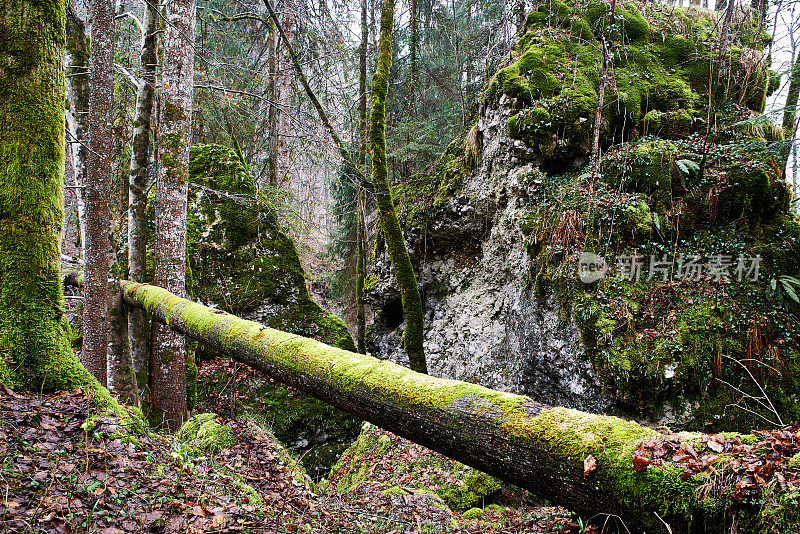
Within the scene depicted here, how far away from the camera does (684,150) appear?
24.7 ft

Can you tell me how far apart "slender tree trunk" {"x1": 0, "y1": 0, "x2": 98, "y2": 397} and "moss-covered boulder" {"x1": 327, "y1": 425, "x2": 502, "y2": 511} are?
3.83 m

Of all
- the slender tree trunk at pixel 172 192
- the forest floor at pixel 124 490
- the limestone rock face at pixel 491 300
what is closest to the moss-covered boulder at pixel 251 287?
the slender tree trunk at pixel 172 192

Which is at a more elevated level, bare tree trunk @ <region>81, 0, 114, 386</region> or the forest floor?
bare tree trunk @ <region>81, 0, 114, 386</region>

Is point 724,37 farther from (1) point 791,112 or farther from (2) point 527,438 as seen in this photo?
(2) point 527,438

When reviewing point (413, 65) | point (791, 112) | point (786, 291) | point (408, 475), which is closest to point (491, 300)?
point (408, 475)

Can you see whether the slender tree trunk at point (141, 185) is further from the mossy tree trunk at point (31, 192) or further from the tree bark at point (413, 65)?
the tree bark at point (413, 65)

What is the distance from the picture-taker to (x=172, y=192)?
17.6 ft

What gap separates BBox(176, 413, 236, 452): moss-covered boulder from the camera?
479cm

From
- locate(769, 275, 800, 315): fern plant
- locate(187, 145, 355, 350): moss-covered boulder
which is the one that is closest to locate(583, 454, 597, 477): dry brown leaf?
locate(769, 275, 800, 315): fern plant

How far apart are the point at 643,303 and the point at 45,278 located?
24.9 ft

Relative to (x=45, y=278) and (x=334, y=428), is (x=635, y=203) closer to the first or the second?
(x=334, y=428)

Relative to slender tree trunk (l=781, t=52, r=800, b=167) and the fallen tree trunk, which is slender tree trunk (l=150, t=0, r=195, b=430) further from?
slender tree trunk (l=781, t=52, r=800, b=167)

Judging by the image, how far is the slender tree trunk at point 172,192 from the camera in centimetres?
534

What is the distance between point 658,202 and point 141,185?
8.74 m
